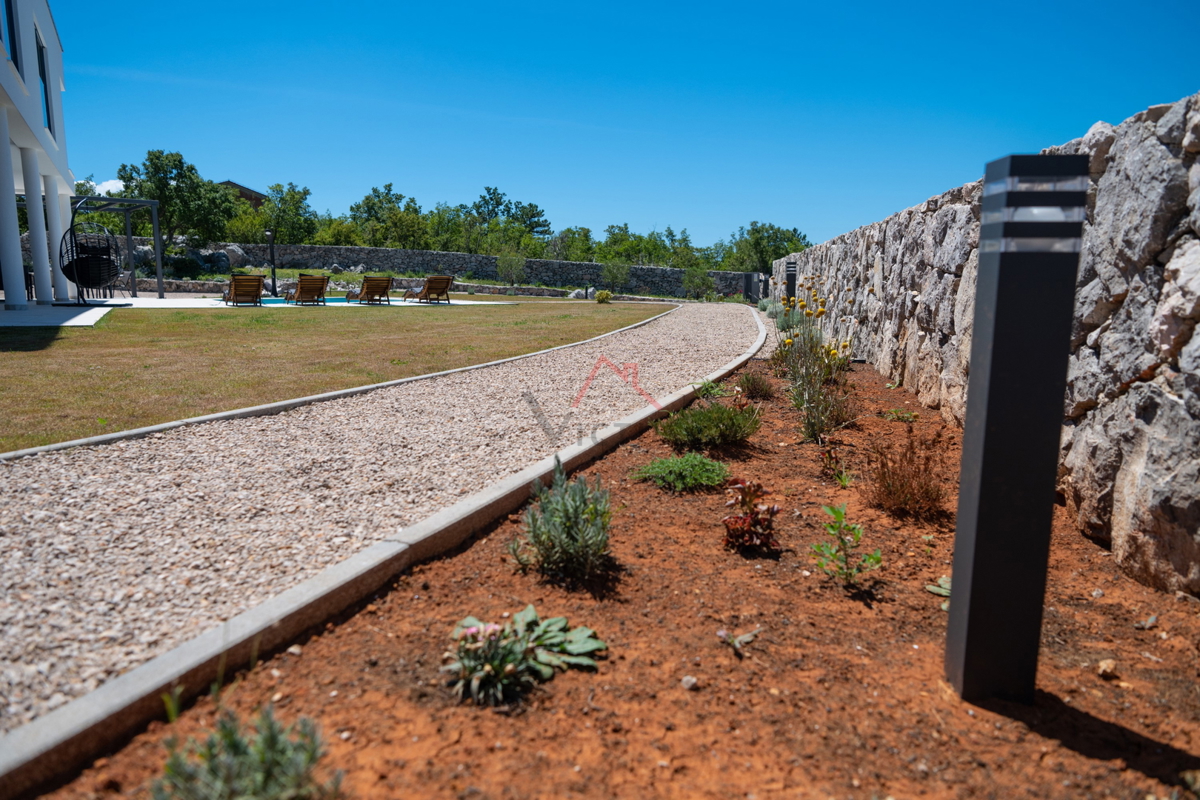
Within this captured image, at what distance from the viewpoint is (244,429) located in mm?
5078

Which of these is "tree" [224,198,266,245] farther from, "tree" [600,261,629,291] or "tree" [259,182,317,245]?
"tree" [600,261,629,291]

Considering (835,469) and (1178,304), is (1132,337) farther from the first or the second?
(835,469)

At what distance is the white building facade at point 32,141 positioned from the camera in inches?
507

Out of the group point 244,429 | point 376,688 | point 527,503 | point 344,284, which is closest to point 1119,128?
point 527,503

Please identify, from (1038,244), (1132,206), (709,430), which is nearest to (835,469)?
(709,430)

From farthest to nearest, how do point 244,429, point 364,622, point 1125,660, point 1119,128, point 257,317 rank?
1. point 257,317
2. point 244,429
3. point 1119,128
4. point 364,622
5. point 1125,660

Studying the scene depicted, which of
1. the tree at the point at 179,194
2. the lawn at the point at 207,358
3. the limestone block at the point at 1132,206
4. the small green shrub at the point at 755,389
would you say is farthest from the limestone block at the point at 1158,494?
the tree at the point at 179,194

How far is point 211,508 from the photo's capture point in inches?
138

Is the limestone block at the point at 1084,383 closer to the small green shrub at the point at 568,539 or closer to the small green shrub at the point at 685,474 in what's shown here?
the small green shrub at the point at 685,474

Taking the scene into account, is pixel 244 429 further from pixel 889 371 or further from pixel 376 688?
pixel 889 371

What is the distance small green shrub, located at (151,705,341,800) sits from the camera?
1419 mm

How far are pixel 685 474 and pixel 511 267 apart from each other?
32321 millimetres

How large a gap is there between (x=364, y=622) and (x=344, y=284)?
2925cm

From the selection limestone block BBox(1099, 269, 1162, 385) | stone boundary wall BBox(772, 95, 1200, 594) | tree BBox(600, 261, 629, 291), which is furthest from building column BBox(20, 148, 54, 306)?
tree BBox(600, 261, 629, 291)
